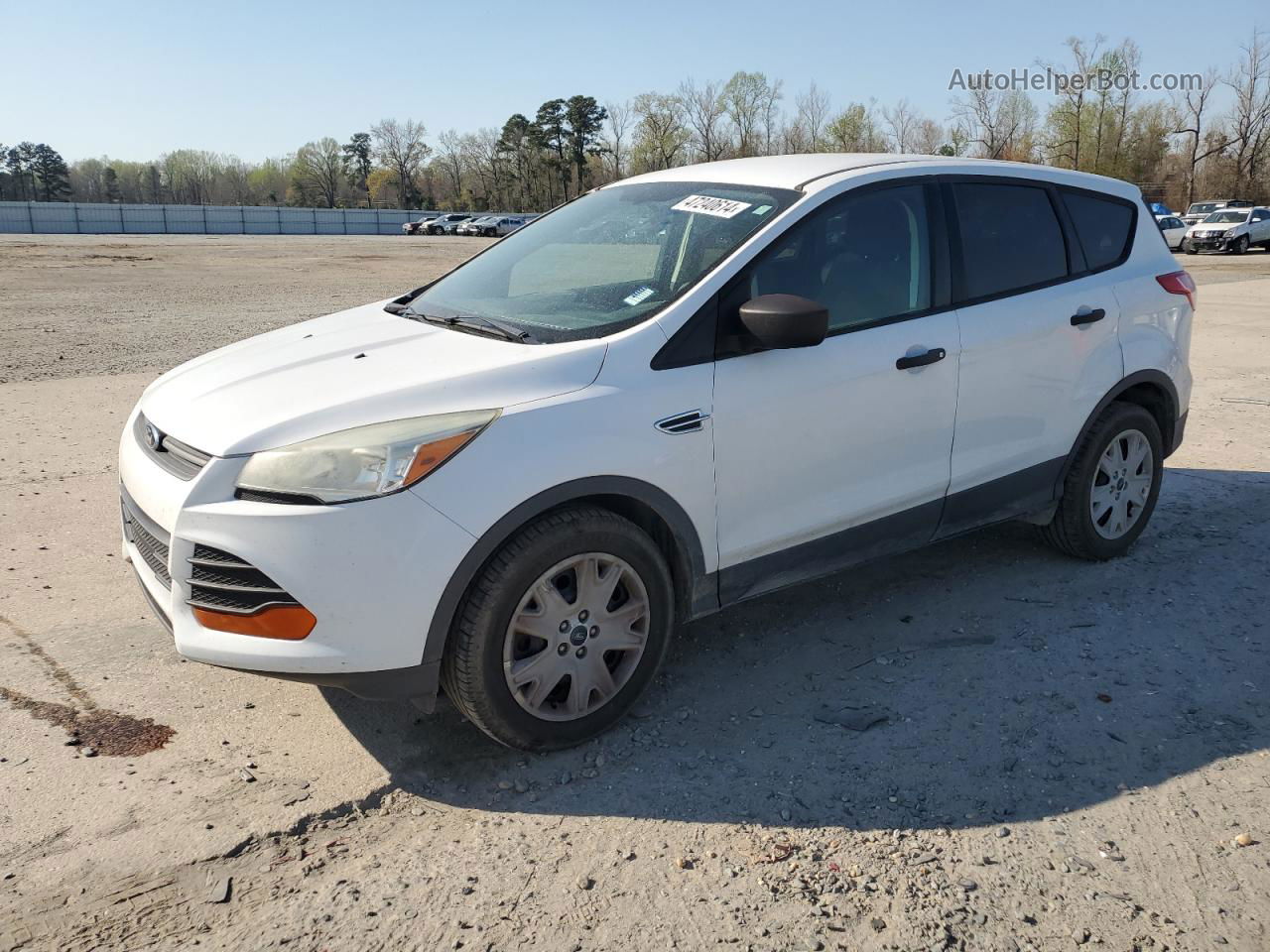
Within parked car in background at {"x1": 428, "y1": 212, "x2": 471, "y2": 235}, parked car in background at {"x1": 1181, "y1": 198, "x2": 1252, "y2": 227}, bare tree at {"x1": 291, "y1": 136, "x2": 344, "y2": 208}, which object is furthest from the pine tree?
parked car in background at {"x1": 1181, "y1": 198, "x2": 1252, "y2": 227}

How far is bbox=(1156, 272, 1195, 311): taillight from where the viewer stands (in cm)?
502

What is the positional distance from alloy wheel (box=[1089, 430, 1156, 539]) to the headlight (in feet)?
11.0

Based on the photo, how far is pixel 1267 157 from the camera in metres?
69.6

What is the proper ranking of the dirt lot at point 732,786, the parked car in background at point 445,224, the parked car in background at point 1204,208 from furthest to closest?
the parked car in background at point 445,224 → the parked car in background at point 1204,208 → the dirt lot at point 732,786

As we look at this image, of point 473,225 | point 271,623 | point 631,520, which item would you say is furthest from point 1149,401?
point 473,225

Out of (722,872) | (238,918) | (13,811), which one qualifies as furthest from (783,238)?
(13,811)

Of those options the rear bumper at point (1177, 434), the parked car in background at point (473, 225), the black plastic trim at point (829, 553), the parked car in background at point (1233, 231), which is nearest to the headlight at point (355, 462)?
the black plastic trim at point (829, 553)

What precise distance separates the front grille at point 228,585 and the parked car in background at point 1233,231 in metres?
40.9

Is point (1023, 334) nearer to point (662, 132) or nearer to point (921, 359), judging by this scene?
point (921, 359)

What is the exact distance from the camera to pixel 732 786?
318 cm

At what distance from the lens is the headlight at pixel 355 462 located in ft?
9.50

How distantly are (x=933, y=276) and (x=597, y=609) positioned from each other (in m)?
2.01

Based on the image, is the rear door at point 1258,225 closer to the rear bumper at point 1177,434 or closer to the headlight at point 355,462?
the rear bumper at point 1177,434

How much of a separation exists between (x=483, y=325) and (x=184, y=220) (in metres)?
82.1
